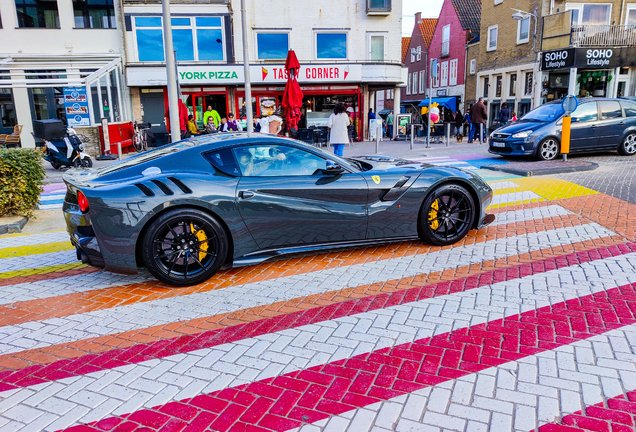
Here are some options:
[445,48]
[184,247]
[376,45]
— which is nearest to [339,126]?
[184,247]

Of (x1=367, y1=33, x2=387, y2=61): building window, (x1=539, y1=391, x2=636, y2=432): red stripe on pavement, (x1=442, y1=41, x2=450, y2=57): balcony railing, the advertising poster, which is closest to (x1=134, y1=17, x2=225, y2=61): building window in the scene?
the advertising poster

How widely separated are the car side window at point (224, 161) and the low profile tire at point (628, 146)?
489 inches

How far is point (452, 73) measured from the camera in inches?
1463

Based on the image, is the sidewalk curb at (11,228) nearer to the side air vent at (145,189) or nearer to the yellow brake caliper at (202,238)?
the side air vent at (145,189)

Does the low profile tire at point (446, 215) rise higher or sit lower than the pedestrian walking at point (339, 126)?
lower

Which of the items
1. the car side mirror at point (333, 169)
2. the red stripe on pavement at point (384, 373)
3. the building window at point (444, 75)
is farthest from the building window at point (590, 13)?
the red stripe on pavement at point (384, 373)

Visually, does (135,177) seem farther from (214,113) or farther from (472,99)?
(472,99)

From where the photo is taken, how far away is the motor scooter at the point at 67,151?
44.9 feet

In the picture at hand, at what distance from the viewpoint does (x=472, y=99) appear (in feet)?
110

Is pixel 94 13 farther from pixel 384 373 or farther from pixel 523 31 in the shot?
pixel 384 373

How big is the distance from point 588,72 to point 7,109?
28.4m

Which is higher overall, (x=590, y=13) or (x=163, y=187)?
(x=590, y=13)

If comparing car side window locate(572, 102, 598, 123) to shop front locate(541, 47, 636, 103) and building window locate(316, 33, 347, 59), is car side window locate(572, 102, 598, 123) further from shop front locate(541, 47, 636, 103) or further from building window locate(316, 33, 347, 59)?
building window locate(316, 33, 347, 59)

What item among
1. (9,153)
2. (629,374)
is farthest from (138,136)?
(629,374)
